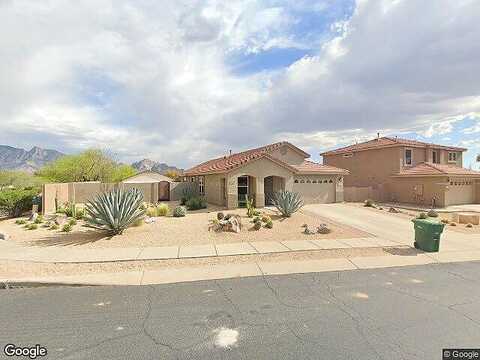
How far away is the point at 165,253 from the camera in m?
9.12

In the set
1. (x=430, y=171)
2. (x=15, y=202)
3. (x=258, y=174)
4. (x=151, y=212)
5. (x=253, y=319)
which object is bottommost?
(x=253, y=319)

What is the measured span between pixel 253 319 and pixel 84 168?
43.8 m

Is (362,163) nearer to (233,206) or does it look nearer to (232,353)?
(233,206)

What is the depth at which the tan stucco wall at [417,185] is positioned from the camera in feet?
82.6

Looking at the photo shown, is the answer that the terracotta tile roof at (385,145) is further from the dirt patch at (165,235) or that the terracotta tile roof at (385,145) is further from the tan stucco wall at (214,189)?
the dirt patch at (165,235)

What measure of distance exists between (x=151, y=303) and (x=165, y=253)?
3573mm

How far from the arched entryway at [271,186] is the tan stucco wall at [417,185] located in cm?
1362

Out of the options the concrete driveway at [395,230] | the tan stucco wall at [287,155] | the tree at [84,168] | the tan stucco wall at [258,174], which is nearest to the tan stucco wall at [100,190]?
the tan stucco wall at [258,174]

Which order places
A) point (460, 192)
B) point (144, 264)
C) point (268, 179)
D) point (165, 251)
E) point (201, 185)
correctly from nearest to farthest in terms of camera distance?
point (144, 264)
point (165, 251)
point (268, 179)
point (460, 192)
point (201, 185)

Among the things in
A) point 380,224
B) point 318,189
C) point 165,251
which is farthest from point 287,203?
point 318,189

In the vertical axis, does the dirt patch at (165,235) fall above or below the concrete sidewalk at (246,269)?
above

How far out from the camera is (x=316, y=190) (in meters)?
25.1

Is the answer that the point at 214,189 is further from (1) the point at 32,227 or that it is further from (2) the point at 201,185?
(1) the point at 32,227

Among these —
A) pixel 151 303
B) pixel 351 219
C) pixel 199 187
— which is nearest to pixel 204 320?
pixel 151 303
